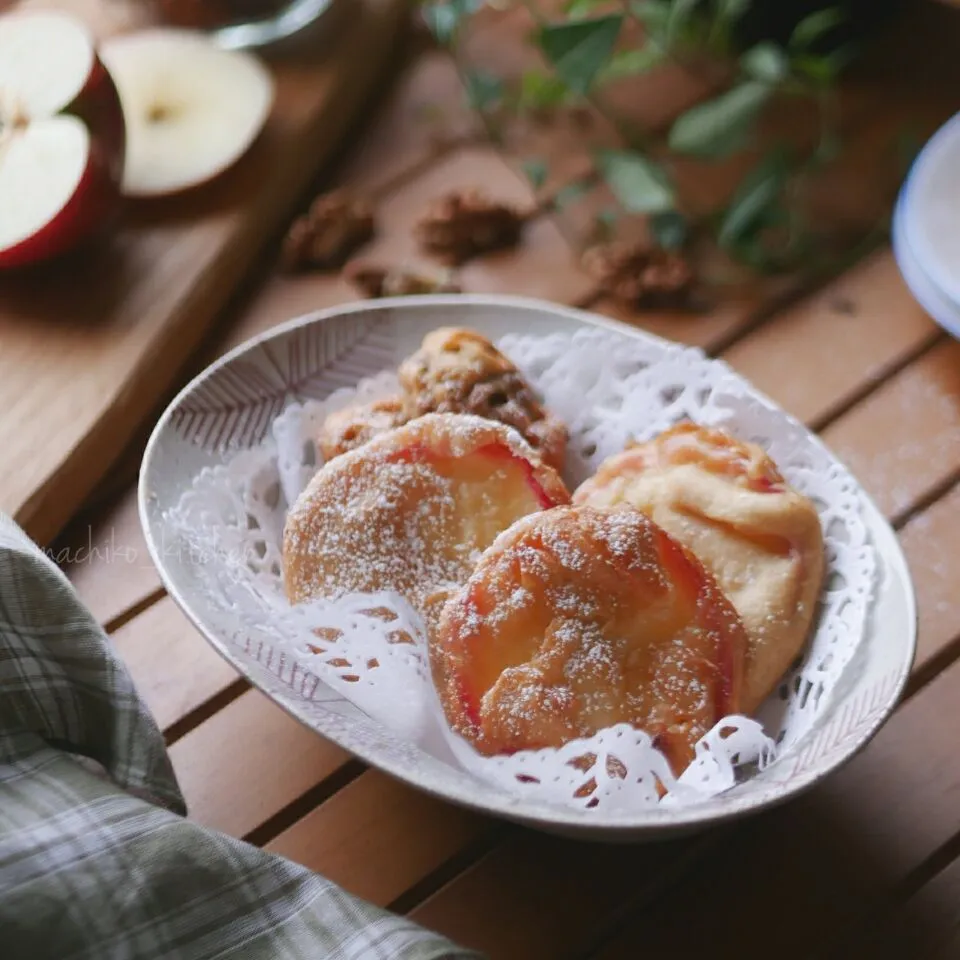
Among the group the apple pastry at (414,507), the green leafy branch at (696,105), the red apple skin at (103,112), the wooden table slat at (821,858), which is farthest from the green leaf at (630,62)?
the wooden table slat at (821,858)

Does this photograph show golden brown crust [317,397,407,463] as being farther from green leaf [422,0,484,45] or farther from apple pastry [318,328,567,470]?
green leaf [422,0,484,45]

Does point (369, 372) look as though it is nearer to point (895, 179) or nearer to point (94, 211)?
→ point (94, 211)

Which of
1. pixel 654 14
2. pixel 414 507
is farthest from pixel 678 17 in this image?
pixel 414 507

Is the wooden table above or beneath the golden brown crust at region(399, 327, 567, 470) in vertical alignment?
beneath

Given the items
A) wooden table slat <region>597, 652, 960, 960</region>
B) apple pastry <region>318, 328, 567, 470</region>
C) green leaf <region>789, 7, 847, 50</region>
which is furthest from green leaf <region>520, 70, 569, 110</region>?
wooden table slat <region>597, 652, 960, 960</region>

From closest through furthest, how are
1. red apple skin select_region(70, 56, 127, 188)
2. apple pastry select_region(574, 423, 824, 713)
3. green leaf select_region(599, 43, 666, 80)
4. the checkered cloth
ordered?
the checkered cloth, apple pastry select_region(574, 423, 824, 713), red apple skin select_region(70, 56, 127, 188), green leaf select_region(599, 43, 666, 80)

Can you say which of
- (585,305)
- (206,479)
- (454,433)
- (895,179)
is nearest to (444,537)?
(454,433)

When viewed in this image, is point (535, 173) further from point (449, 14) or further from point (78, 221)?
point (78, 221)
